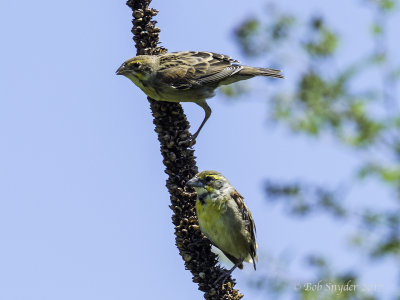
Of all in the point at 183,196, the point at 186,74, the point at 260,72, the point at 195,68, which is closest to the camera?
the point at 183,196

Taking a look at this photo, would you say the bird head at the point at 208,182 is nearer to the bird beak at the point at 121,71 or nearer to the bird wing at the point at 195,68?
the bird wing at the point at 195,68

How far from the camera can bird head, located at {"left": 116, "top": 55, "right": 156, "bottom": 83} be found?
7077mm

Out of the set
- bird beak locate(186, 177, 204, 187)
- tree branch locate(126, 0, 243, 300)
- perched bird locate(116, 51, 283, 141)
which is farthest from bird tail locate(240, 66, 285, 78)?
bird beak locate(186, 177, 204, 187)

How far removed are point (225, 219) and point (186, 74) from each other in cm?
188

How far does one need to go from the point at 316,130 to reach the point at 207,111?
140 cm

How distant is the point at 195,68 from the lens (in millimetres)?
8266

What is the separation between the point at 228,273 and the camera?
19.0ft

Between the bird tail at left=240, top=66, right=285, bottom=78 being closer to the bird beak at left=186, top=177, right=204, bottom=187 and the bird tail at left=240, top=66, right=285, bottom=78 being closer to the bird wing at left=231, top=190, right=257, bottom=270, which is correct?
the bird wing at left=231, top=190, right=257, bottom=270

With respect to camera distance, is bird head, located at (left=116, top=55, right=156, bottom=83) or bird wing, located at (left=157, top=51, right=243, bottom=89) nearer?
bird head, located at (left=116, top=55, right=156, bottom=83)

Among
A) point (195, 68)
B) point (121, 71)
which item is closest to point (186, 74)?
point (195, 68)

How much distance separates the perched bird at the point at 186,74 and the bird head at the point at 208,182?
774 mm

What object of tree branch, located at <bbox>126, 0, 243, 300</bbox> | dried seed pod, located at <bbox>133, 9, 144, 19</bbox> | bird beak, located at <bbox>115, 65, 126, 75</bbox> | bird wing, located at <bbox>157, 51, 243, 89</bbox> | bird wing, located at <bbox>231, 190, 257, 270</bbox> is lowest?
tree branch, located at <bbox>126, 0, 243, 300</bbox>

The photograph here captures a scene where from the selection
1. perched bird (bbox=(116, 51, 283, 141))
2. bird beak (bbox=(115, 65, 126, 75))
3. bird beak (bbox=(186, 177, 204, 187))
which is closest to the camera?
bird beak (bbox=(186, 177, 204, 187))

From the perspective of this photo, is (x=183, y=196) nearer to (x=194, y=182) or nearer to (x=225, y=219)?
(x=194, y=182)
